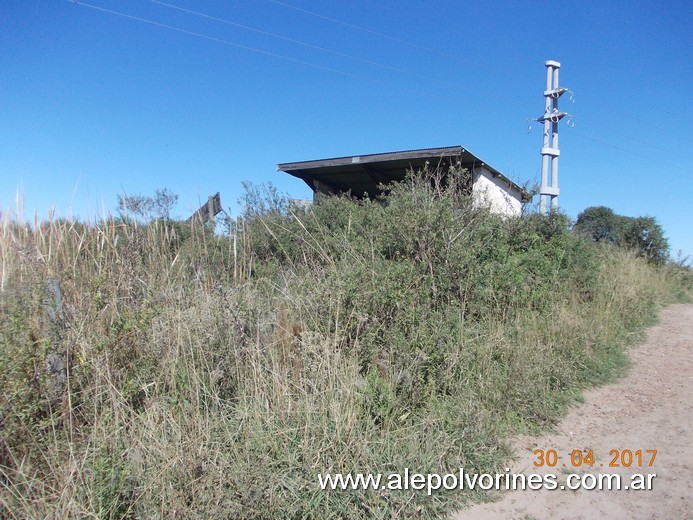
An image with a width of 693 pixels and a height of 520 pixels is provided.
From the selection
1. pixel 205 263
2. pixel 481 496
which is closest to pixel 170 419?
pixel 205 263

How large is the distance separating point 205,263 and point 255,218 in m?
1.90

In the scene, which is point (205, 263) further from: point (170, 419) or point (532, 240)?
point (532, 240)

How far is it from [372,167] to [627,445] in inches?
401

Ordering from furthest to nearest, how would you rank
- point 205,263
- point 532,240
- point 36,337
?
point 532,240, point 205,263, point 36,337

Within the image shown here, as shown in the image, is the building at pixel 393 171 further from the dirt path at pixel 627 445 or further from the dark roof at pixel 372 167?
the dirt path at pixel 627 445

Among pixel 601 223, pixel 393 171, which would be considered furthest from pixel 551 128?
pixel 601 223

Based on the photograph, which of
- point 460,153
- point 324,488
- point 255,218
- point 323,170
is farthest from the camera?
point 323,170

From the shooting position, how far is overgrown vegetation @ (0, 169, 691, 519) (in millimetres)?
2180

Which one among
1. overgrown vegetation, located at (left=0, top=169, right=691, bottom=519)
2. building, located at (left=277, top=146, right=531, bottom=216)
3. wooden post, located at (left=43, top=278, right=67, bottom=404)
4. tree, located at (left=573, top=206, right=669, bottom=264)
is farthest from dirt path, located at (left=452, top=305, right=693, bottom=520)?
tree, located at (left=573, top=206, right=669, bottom=264)

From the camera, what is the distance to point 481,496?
2.62 m

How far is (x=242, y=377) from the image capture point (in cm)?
290
